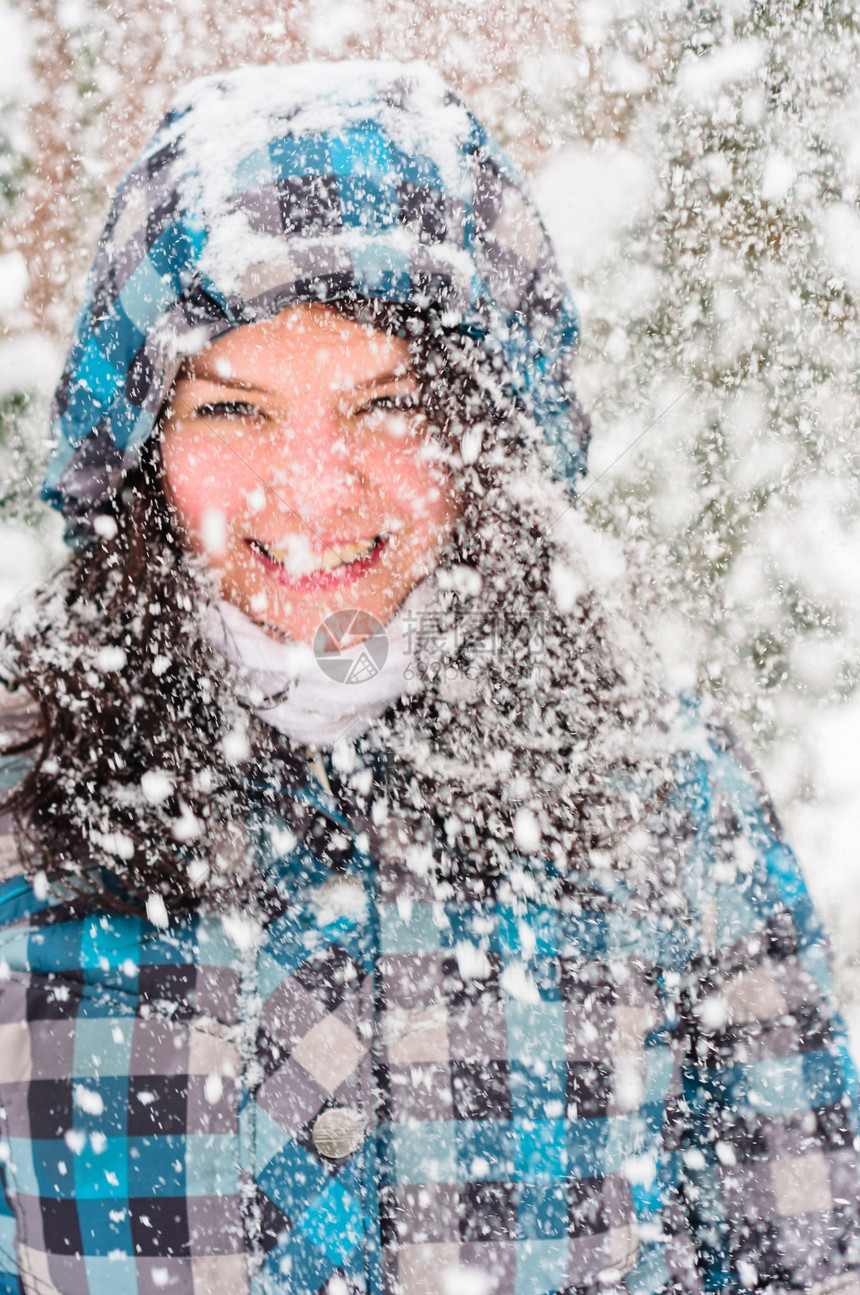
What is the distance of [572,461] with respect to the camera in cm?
111

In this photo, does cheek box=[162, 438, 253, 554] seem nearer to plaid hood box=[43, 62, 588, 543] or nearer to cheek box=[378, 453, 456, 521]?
plaid hood box=[43, 62, 588, 543]

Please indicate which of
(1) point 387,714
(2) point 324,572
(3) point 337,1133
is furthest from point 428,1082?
(2) point 324,572

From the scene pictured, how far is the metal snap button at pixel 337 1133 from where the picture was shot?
2.70ft

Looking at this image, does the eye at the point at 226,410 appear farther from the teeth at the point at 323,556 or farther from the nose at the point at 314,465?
the teeth at the point at 323,556

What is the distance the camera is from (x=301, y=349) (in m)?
0.87

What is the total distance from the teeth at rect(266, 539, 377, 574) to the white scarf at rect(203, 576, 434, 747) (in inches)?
3.4

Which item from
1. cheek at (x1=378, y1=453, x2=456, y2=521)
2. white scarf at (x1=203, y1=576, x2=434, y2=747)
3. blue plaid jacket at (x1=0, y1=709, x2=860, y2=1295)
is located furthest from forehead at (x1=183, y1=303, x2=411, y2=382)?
blue plaid jacket at (x1=0, y1=709, x2=860, y2=1295)

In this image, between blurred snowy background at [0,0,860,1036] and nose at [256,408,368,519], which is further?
blurred snowy background at [0,0,860,1036]

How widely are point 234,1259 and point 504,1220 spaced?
0.29 metres

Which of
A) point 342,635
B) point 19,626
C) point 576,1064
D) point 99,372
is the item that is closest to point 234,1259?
point 576,1064

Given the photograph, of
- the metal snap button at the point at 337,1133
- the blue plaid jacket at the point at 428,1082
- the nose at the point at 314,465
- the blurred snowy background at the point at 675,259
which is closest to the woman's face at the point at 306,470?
the nose at the point at 314,465
